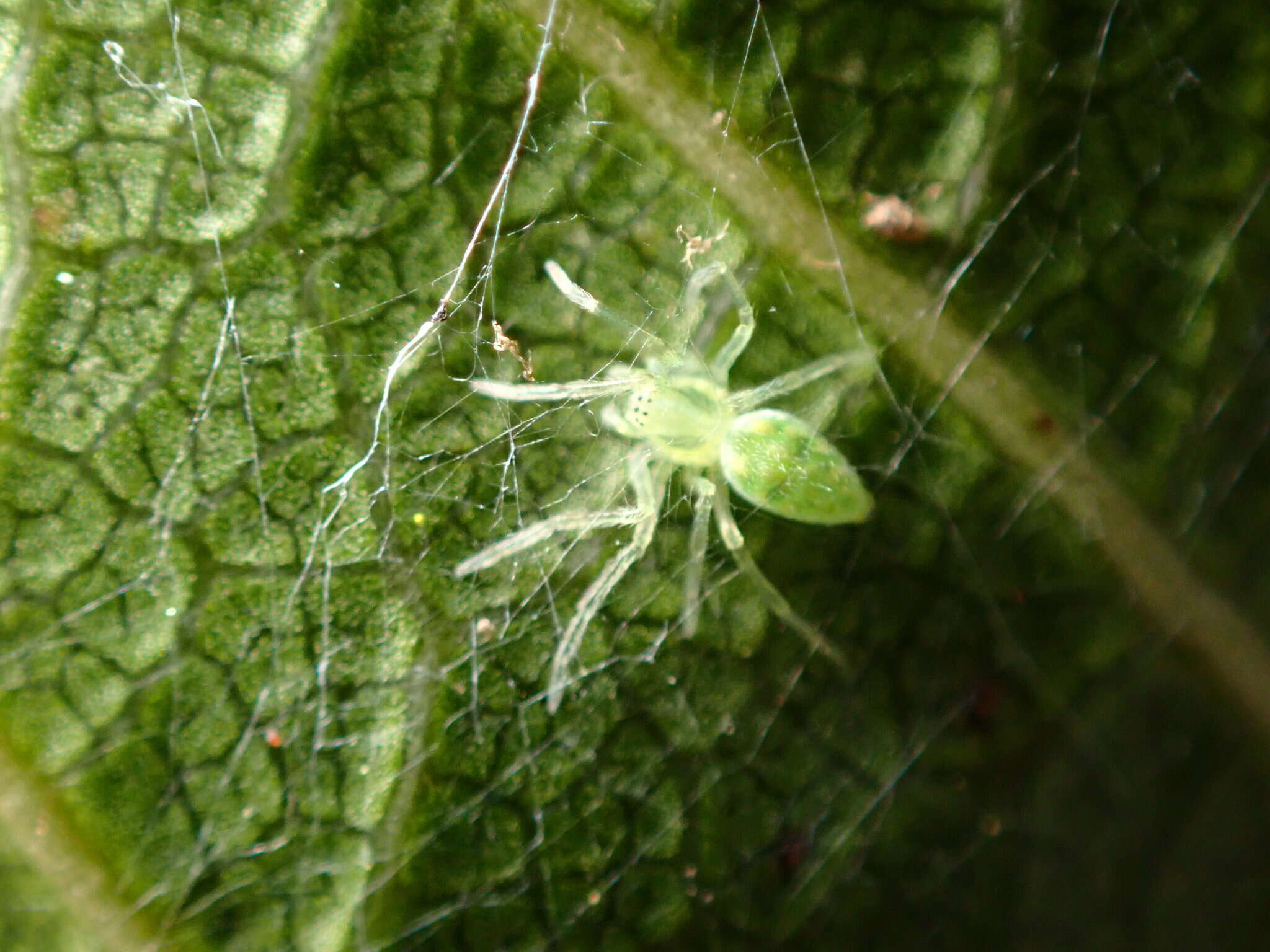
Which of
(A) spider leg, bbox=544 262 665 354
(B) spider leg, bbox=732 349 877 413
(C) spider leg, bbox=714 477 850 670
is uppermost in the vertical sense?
(B) spider leg, bbox=732 349 877 413

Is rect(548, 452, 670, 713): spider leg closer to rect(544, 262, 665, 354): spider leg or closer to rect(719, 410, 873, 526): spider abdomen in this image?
rect(719, 410, 873, 526): spider abdomen

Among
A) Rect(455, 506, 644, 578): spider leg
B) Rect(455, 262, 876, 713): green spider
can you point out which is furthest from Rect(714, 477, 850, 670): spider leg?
Rect(455, 506, 644, 578): spider leg

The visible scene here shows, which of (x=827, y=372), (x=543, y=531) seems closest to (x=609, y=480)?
(x=543, y=531)

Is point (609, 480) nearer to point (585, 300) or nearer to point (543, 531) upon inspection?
point (543, 531)

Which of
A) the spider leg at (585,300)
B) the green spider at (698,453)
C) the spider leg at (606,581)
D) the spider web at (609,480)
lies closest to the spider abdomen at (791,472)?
the green spider at (698,453)

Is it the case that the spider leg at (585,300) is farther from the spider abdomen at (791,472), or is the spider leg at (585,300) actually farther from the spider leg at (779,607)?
the spider leg at (779,607)

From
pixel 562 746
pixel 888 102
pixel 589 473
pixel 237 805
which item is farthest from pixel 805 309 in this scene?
pixel 237 805

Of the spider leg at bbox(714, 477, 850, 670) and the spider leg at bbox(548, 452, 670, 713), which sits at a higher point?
the spider leg at bbox(714, 477, 850, 670)
